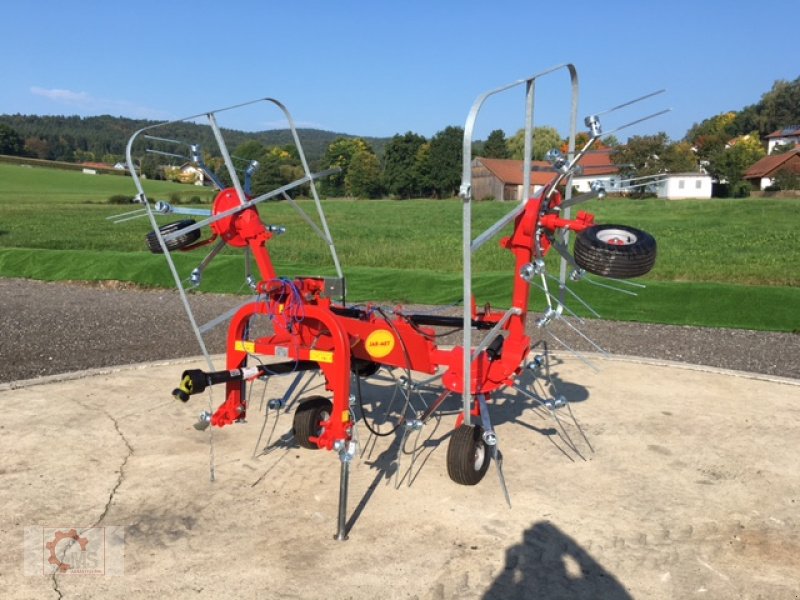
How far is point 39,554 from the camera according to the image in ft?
13.6

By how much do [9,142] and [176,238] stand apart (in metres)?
111

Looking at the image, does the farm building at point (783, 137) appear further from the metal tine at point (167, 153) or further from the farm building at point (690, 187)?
the metal tine at point (167, 153)

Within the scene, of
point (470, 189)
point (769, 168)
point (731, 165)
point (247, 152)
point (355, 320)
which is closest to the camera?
point (470, 189)

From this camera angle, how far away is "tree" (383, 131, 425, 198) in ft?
242

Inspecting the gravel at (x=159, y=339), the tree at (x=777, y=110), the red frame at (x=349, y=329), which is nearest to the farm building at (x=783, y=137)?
the tree at (x=777, y=110)

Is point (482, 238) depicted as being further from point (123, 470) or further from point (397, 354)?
point (123, 470)

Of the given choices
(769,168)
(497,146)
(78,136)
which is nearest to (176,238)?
(769,168)

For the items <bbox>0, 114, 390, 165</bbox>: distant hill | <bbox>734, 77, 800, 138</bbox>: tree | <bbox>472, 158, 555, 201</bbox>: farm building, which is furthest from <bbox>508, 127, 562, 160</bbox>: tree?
<bbox>734, 77, 800, 138</bbox>: tree

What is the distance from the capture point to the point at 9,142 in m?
98.9

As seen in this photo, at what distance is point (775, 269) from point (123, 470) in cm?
1583

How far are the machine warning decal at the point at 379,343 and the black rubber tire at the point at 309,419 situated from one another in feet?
2.99

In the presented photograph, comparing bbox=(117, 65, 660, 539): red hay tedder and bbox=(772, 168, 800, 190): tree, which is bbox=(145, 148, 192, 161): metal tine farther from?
bbox=(772, 168, 800, 190): tree

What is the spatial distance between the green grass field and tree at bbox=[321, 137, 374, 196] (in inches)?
1232

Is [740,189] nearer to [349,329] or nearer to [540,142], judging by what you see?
[540,142]
